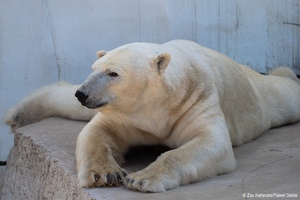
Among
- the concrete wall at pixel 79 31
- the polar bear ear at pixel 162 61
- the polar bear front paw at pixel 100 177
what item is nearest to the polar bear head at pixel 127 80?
the polar bear ear at pixel 162 61

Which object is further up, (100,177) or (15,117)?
(100,177)

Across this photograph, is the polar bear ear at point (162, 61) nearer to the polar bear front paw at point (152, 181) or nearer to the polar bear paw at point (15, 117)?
the polar bear front paw at point (152, 181)

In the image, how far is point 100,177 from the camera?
368 cm

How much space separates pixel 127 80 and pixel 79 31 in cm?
247

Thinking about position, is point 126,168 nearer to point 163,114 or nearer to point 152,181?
point 163,114

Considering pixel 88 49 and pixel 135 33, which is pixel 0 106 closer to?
pixel 88 49

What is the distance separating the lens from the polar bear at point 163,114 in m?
3.73

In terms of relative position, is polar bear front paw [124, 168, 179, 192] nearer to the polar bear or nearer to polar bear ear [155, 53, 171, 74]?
the polar bear

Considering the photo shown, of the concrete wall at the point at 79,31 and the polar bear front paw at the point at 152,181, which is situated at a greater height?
the concrete wall at the point at 79,31

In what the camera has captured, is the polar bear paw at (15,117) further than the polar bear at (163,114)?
Yes

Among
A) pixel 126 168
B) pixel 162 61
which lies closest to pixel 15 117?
pixel 126 168

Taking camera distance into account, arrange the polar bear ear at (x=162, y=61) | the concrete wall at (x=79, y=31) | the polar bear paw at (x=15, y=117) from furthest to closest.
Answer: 1. the concrete wall at (x=79, y=31)
2. the polar bear paw at (x=15, y=117)
3. the polar bear ear at (x=162, y=61)

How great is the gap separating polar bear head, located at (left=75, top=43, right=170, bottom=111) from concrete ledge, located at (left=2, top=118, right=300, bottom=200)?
0.43 meters

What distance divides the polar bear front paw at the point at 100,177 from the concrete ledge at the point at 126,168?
1.7 inches
